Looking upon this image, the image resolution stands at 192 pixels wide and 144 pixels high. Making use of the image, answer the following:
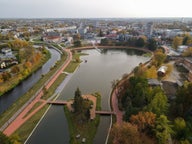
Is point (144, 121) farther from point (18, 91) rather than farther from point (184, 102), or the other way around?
point (18, 91)

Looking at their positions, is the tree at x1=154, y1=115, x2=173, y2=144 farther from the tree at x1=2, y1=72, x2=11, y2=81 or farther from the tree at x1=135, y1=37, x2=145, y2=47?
the tree at x1=135, y1=37, x2=145, y2=47

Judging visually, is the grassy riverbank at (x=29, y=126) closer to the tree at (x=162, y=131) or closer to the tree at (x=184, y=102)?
the tree at (x=162, y=131)

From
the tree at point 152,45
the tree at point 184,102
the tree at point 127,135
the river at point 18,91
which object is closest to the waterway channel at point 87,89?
the tree at point 127,135

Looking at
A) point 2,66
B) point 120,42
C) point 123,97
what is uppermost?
point 123,97

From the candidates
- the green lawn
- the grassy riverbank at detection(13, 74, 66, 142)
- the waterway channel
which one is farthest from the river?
the waterway channel

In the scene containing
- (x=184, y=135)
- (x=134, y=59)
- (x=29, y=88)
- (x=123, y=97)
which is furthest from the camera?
(x=134, y=59)

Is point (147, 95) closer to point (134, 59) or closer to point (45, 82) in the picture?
point (45, 82)

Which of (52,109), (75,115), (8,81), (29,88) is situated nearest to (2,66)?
(8,81)

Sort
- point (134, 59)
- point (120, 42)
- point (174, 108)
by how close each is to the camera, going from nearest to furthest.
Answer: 1. point (174, 108)
2. point (134, 59)
3. point (120, 42)
